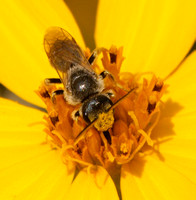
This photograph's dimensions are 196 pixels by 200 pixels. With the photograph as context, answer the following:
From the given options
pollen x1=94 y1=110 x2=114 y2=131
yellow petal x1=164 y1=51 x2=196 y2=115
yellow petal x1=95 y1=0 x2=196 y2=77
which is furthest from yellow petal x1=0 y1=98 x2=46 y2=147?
yellow petal x1=164 y1=51 x2=196 y2=115

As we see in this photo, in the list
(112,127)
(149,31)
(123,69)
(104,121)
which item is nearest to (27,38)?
(123,69)

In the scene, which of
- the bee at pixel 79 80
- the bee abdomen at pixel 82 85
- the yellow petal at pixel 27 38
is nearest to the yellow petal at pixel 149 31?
the yellow petal at pixel 27 38

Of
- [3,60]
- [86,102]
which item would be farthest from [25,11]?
[86,102]

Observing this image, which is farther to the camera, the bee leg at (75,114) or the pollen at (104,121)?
the bee leg at (75,114)

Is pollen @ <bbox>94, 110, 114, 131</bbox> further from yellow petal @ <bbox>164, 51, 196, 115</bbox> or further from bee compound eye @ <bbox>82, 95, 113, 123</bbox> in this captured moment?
yellow petal @ <bbox>164, 51, 196, 115</bbox>

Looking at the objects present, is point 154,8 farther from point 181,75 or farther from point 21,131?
point 21,131

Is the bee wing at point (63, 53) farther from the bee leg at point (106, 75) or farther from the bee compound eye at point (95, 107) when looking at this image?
the bee compound eye at point (95, 107)

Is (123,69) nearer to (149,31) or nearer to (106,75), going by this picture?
(149,31)

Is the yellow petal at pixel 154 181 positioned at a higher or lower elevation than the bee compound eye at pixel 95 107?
lower
